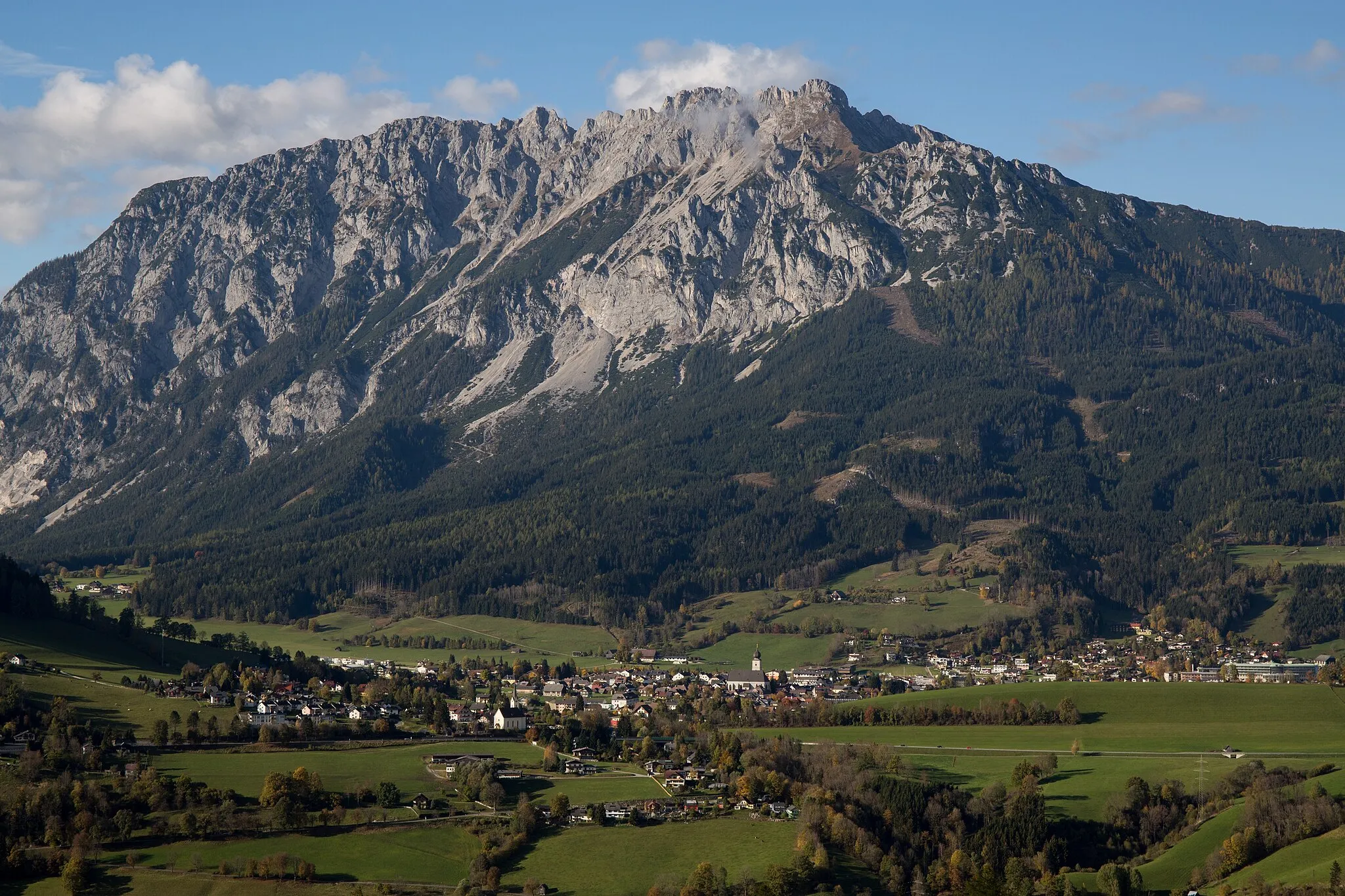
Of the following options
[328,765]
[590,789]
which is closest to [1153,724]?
[590,789]

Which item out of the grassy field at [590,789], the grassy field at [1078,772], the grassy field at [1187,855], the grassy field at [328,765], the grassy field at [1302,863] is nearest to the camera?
the grassy field at [1302,863]

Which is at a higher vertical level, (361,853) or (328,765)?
(328,765)

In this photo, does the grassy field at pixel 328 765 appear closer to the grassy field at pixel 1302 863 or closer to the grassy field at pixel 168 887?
the grassy field at pixel 168 887

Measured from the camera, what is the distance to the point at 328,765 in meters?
132

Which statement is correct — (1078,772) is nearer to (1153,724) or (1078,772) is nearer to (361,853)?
(1153,724)

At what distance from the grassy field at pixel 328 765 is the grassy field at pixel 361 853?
332 inches

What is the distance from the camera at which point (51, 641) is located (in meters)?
171

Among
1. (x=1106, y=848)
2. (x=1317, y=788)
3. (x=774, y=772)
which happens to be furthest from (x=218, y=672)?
(x=1317, y=788)

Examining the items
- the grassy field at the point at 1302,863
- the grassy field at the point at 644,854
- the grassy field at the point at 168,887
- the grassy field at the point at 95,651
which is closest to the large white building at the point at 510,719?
the grassy field at the point at 95,651

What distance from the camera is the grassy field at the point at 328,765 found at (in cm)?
12488

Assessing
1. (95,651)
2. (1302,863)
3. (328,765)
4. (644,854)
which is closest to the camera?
(1302,863)

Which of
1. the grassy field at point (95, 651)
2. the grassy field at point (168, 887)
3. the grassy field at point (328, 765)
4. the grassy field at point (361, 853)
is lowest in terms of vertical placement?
the grassy field at point (168, 887)

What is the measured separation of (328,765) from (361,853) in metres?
21.4

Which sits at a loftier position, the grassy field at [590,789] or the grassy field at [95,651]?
the grassy field at [95,651]
